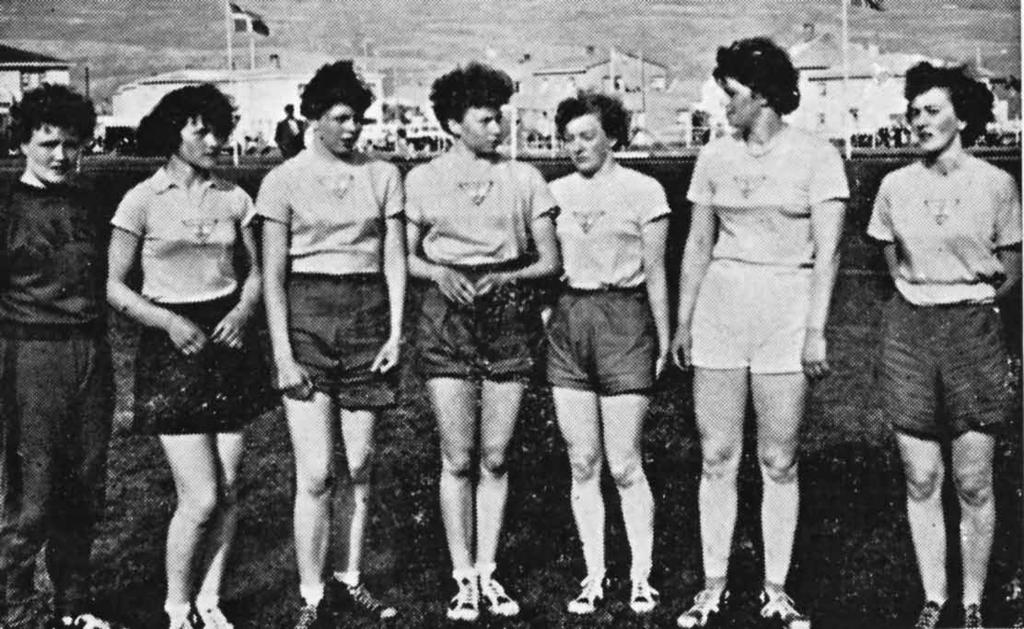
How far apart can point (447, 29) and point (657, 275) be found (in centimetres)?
141

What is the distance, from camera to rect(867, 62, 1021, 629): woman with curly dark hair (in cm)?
330

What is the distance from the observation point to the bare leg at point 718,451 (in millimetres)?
3502

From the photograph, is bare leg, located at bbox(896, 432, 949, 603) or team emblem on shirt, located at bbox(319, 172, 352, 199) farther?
team emblem on shirt, located at bbox(319, 172, 352, 199)

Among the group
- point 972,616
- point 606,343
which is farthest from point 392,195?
point 972,616

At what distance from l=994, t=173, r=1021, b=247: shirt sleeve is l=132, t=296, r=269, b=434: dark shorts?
2.30 metres

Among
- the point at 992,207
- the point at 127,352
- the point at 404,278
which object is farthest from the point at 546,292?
the point at 127,352

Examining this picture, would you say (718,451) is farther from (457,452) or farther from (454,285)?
(454,285)

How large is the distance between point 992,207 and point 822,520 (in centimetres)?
157

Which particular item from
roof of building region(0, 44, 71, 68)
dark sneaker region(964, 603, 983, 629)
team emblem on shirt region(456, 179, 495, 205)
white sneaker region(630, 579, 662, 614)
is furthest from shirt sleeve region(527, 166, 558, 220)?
roof of building region(0, 44, 71, 68)

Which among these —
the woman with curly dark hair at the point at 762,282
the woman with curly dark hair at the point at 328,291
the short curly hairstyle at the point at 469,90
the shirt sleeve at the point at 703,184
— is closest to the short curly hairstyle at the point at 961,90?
the woman with curly dark hair at the point at 762,282

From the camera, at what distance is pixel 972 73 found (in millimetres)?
3408

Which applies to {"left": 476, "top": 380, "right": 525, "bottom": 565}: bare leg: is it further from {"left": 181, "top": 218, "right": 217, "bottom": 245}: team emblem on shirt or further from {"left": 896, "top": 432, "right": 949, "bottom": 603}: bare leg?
{"left": 896, "top": 432, "right": 949, "bottom": 603}: bare leg

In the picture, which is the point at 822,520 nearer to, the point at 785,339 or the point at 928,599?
the point at 928,599

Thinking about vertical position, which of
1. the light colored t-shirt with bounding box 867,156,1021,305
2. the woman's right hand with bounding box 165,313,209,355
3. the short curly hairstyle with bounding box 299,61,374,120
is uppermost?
the short curly hairstyle with bounding box 299,61,374,120
